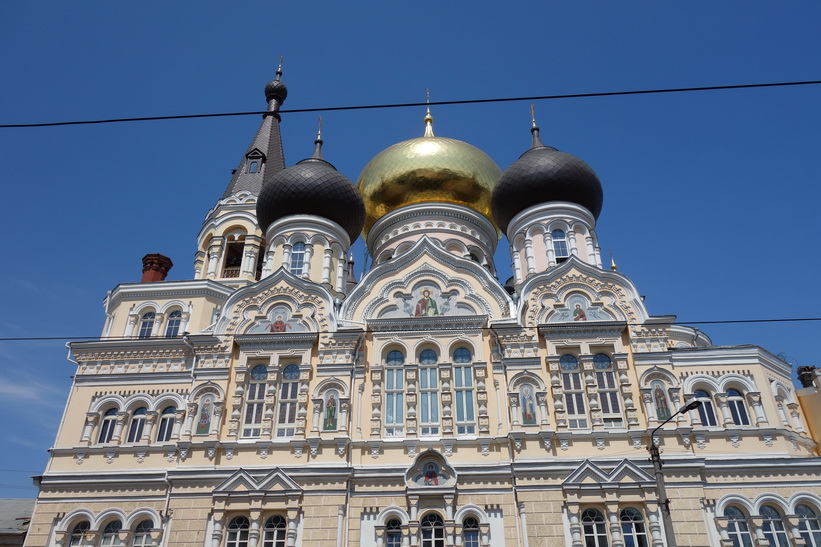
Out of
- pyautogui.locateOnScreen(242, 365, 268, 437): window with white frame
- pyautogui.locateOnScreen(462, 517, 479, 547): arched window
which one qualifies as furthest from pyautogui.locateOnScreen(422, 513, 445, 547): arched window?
pyautogui.locateOnScreen(242, 365, 268, 437): window with white frame

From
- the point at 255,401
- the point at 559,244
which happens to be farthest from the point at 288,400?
the point at 559,244

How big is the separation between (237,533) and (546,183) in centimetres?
1309

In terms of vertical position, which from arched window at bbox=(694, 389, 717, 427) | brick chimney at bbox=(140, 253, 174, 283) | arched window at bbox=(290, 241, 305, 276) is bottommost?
arched window at bbox=(694, 389, 717, 427)

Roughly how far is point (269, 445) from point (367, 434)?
2.39 m

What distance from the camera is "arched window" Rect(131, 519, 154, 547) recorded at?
1602 cm

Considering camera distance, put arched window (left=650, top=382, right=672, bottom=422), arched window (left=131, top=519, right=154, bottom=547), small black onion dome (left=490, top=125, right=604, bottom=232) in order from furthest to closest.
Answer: small black onion dome (left=490, top=125, right=604, bottom=232), arched window (left=650, top=382, right=672, bottom=422), arched window (left=131, top=519, right=154, bottom=547)

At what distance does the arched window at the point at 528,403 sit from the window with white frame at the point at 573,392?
80cm

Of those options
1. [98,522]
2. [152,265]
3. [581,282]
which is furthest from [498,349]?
[152,265]

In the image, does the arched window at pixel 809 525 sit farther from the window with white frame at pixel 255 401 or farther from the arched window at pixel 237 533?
the window with white frame at pixel 255 401

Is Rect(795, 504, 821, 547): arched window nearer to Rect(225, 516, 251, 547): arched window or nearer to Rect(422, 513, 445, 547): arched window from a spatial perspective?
Rect(422, 513, 445, 547): arched window

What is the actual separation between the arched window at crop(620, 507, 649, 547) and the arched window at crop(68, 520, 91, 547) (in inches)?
493

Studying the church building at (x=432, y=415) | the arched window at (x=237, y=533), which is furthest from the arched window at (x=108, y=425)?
the arched window at (x=237, y=533)

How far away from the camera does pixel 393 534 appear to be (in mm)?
15523

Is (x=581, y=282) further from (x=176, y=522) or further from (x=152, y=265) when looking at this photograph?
(x=152, y=265)
